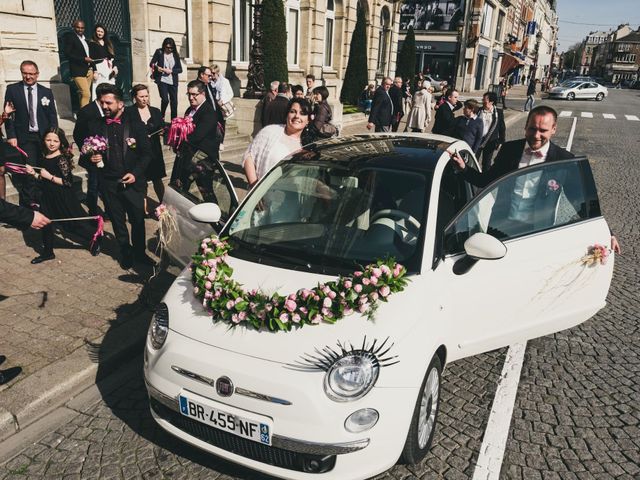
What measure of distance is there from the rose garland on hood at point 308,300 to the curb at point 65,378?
154 cm

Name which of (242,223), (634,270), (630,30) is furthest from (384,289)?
(630,30)

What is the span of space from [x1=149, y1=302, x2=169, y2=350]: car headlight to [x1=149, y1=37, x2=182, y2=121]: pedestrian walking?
8.62 m

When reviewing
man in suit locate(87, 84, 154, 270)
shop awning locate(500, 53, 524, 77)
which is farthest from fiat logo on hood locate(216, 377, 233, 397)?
shop awning locate(500, 53, 524, 77)

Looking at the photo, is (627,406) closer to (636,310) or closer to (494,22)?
(636,310)

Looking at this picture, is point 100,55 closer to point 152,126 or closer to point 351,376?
point 152,126

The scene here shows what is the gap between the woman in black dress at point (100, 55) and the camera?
31.3 feet

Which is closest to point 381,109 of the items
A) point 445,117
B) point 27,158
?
point 445,117

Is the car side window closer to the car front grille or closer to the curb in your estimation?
the car front grille

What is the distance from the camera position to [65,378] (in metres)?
3.97

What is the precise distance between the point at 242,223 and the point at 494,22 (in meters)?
58.5

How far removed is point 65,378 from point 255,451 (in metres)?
1.92

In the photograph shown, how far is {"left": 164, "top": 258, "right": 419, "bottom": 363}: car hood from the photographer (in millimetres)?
2900

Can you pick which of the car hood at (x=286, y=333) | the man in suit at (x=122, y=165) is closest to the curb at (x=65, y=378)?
the car hood at (x=286, y=333)

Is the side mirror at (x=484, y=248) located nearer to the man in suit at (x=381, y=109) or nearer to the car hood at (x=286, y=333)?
the car hood at (x=286, y=333)
